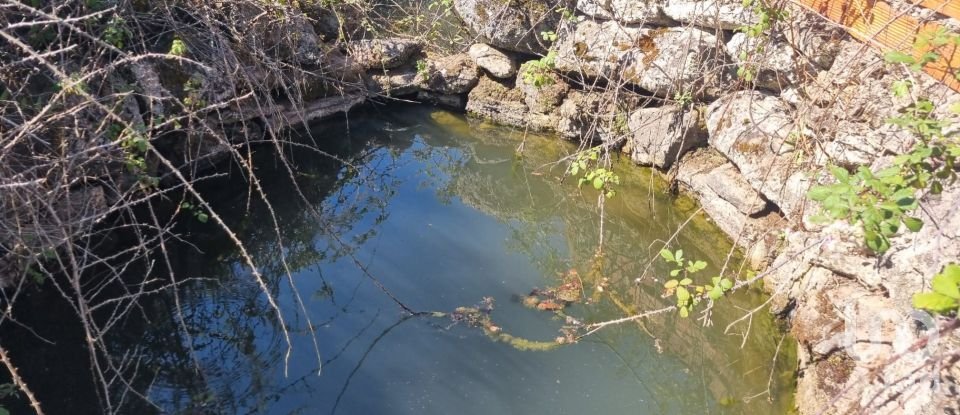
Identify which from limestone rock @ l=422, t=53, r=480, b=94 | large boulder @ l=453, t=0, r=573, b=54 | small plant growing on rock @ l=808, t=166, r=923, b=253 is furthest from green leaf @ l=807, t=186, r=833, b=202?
limestone rock @ l=422, t=53, r=480, b=94

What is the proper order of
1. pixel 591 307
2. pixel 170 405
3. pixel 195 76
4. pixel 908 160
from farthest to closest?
pixel 195 76, pixel 591 307, pixel 170 405, pixel 908 160

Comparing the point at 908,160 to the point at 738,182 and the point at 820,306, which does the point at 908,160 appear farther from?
the point at 738,182

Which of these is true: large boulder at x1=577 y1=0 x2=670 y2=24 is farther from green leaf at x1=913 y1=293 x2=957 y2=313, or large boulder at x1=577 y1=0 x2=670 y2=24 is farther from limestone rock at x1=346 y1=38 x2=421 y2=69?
green leaf at x1=913 y1=293 x2=957 y2=313

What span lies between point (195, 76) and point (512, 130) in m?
2.71

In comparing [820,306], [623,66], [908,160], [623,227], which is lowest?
[623,227]

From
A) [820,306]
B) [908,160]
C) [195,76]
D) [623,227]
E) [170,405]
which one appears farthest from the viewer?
[623,227]

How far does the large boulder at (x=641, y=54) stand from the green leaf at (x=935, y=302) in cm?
309

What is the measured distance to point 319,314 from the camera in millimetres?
3621

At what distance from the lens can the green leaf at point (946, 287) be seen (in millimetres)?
1631

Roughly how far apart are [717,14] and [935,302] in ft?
10.5

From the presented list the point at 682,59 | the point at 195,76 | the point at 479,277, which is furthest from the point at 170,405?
the point at 682,59

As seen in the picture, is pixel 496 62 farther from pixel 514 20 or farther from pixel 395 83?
pixel 395 83

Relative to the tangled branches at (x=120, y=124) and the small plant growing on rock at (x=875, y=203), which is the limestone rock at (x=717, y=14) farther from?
the tangled branches at (x=120, y=124)

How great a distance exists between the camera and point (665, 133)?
5059mm
